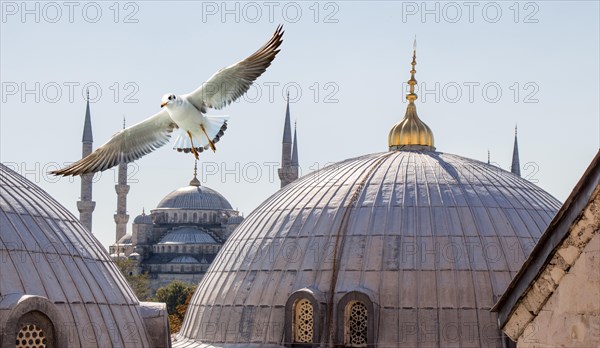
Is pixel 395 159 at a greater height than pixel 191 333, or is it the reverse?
pixel 395 159

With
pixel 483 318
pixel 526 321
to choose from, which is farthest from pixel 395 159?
pixel 526 321

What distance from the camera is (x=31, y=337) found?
15.6 meters

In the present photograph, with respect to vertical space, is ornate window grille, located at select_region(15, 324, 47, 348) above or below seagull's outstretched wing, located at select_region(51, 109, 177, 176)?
below

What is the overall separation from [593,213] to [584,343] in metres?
0.77

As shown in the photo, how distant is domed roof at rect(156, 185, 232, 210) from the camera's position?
10912 cm

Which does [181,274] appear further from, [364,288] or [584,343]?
[584,343]

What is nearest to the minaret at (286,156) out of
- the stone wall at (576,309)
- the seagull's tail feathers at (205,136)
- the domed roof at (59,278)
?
the domed roof at (59,278)

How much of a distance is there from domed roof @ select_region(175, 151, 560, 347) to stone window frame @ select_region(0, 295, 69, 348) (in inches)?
326

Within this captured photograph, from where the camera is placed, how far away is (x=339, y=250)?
24562 millimetres

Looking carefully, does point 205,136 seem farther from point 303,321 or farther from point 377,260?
point 377,260

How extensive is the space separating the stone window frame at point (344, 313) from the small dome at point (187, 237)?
8234cm

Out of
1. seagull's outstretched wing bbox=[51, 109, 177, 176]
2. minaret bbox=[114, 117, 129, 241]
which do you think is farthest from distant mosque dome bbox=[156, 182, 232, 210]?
seagull's outstretched wing bbox=[51, 109, 177, 176]

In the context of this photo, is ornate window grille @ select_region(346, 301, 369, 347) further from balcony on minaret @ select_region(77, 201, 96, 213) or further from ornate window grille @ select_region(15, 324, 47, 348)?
balcony on minaret @ select_region(77, 201, 96, 213)

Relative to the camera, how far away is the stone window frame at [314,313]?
23.3 metres
